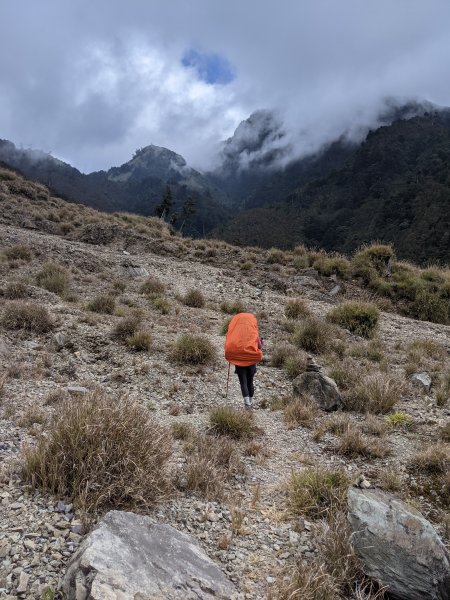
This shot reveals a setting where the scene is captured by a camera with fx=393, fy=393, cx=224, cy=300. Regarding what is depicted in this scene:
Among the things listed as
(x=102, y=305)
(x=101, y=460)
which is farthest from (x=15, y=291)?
(x=101, y=460)

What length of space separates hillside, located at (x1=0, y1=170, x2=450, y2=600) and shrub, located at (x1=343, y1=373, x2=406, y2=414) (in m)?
0.04

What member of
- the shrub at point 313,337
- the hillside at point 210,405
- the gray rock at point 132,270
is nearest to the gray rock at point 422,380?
the hillside at point 210,405

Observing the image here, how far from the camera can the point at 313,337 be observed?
11.0 metres

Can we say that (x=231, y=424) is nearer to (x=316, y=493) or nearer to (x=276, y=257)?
(x=316, y=493)

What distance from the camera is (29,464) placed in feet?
12.5

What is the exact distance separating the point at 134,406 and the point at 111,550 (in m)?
1.73

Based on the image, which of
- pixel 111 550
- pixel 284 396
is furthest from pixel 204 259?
pixel 111 550

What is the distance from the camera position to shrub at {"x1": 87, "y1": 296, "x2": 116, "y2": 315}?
39.5 feet

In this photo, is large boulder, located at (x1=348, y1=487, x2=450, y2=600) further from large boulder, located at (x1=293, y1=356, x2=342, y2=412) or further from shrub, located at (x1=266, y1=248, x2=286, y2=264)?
shrub, located at (x1=266, y1=248, x2=286, y2=264)

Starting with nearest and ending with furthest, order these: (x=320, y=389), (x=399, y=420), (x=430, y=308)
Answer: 1. (x=399, y=420)
2. (x=320, y=389)
3. (x=430, y=308)

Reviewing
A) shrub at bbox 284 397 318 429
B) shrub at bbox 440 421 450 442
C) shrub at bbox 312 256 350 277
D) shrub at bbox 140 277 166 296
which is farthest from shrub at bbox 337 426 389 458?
shrub at bbox 312 256 350 277

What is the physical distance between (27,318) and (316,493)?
8087 mm

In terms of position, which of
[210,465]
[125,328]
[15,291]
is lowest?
[210,465]

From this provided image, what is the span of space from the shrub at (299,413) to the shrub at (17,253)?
504 inches
